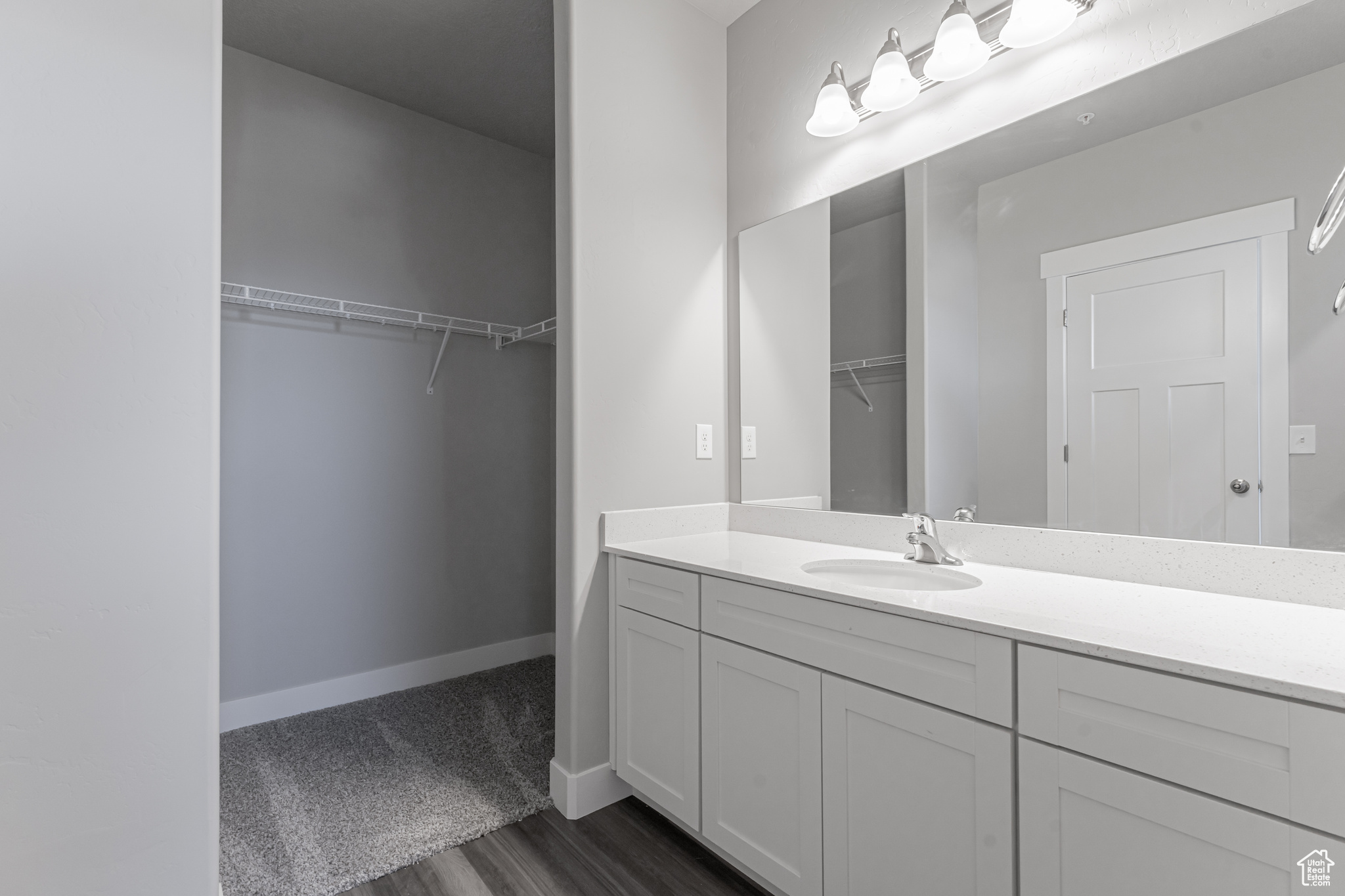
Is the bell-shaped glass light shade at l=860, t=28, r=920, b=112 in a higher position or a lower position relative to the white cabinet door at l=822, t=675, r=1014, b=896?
higher

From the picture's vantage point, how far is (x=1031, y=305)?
1.48 m

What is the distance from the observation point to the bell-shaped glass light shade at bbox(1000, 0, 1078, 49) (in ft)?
4.44

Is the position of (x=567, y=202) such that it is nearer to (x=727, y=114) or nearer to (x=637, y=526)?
(x=727, y=114)

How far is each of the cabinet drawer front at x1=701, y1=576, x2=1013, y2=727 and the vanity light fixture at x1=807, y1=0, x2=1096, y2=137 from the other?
131cm

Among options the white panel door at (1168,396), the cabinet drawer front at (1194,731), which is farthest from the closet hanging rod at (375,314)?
the cabinet drawer front at (1194,731)

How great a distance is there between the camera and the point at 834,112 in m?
Answer: 1.78

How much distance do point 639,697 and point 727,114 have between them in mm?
2006

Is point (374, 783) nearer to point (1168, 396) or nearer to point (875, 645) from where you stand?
point (875, 645)

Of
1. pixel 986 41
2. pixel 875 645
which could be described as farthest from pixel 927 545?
pixel 986 41

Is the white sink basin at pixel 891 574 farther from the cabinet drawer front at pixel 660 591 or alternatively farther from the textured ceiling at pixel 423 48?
the textured ceiling at pixel 423 48

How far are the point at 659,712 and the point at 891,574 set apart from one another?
2.37ft

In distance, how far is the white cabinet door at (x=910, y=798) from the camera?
1.02 metres

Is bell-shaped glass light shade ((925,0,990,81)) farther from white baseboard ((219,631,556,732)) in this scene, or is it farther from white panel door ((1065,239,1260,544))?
white baseboard ((219,631,556,732))

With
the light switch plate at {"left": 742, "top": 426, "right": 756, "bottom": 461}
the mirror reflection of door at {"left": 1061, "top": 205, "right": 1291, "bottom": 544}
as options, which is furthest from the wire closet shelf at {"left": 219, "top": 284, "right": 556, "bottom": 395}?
the mirror reflection of door at {"left": 1061, "top": 205, "right": 1291, "bottom": 544}
